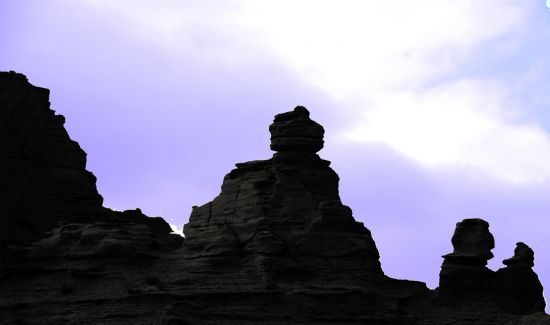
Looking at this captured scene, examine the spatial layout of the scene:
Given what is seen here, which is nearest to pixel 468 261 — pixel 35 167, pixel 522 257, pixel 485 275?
pixel 485 275

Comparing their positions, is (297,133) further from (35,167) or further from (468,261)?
(35,167)

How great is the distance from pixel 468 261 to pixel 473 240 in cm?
146

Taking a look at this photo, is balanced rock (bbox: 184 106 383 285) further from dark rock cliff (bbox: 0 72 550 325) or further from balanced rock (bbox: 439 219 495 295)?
balanced rock (bbox: 439 219 495 295)

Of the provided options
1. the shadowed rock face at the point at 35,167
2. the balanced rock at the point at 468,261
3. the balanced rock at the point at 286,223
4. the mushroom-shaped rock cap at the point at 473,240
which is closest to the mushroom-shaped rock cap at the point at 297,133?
the balanced rock at the point at 286,223

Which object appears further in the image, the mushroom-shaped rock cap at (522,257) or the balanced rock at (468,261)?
the mushroom-shaped rock cap at (522,257)

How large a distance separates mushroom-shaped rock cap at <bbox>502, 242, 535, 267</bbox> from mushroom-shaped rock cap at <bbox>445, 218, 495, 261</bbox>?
116cm

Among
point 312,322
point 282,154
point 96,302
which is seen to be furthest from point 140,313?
point 282,154

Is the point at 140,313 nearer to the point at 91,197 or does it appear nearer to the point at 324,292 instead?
the point at 324,292

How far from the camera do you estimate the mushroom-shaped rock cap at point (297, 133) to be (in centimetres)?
8704

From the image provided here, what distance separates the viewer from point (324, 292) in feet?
259

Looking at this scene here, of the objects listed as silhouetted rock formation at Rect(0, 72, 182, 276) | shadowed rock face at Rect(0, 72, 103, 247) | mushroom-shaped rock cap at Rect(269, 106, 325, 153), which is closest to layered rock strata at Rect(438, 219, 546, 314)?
mushroom-shaped rock cap at Rect(269, 106, 325, 153)

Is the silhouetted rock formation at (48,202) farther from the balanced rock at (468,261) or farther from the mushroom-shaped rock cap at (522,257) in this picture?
the mushroom-shaped rock cap at (522,257)

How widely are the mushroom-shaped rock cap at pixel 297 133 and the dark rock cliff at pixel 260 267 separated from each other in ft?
0.27

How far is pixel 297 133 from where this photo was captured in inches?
3428
